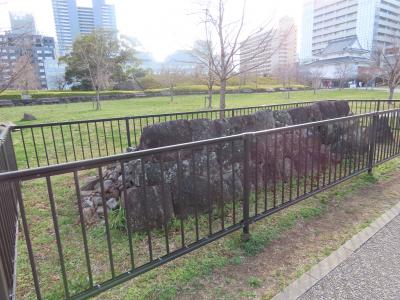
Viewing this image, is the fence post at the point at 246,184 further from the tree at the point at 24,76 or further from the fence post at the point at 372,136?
the tree at the point at 24,76

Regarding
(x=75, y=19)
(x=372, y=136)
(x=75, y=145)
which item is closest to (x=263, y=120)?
(x=372, y=136)

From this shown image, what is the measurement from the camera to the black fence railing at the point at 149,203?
2.07 meters

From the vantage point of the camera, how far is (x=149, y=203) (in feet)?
10.2

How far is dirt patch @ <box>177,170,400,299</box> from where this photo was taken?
2.23 m

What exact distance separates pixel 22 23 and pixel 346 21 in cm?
10200

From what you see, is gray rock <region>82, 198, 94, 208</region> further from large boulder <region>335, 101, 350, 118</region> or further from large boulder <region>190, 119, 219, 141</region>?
large boulder <region>335, 101, 350, 118</region>

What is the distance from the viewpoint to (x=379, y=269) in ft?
7.87

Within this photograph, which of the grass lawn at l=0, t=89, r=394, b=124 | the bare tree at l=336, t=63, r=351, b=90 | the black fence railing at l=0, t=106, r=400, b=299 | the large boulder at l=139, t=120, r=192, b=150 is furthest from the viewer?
the bare tree at l=336, t=63, r=351, b=90

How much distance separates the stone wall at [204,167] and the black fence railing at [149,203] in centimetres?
2

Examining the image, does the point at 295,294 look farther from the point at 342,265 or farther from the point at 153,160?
the point at 153,160

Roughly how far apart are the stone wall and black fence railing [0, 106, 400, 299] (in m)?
0.02

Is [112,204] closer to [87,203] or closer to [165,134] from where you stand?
[87,203]

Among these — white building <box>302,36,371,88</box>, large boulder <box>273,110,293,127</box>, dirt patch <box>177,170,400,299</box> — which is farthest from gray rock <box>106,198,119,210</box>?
white building <box>302,36,371,88</box>

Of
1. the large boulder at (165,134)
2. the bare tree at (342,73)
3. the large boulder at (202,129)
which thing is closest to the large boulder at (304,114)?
the large boulder at (202,129)
